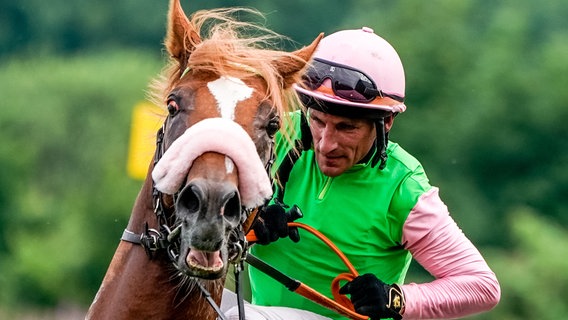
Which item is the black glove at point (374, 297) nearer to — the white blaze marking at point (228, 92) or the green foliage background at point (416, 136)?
the white blaze marking at point (228, 92)

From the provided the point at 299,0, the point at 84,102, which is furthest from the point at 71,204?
the point at 299,0

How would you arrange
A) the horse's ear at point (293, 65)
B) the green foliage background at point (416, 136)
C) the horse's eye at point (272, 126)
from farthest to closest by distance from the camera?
the green foliage background at point (416, 136)
the horse's ear at point (293, 65)
the horse's eye at point (272, 126)

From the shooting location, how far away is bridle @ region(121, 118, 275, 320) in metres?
5.08

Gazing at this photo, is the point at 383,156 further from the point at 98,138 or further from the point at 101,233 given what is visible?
the point at 98,138

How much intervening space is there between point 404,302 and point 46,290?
39.5 m

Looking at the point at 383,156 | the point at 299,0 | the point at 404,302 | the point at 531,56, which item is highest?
the point at 383,156

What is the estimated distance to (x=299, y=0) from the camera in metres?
90.4

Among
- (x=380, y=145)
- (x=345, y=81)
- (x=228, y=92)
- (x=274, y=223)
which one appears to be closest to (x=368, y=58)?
(x=345, y=81)

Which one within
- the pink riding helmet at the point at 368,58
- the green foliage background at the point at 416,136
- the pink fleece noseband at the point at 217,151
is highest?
the pink riding helmet at the point at 368,58

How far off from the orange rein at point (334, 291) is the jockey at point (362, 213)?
0.20ft

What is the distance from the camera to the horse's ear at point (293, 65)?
550 cm

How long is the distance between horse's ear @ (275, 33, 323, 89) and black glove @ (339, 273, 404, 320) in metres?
0.87

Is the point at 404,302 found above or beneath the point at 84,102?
above

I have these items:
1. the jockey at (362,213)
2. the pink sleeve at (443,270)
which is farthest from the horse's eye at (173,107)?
the pink sleeve at (443,270)
